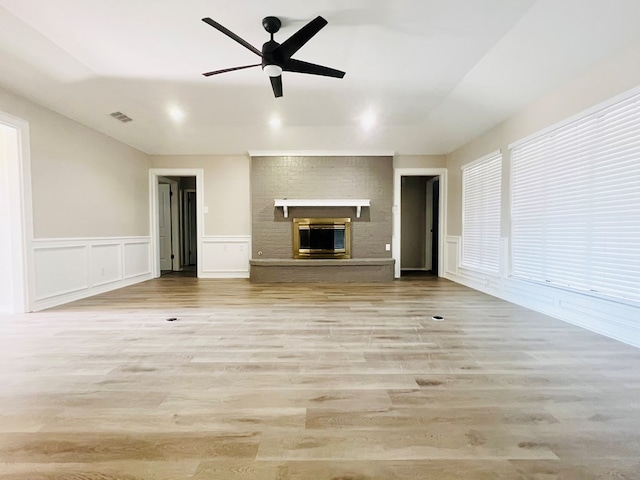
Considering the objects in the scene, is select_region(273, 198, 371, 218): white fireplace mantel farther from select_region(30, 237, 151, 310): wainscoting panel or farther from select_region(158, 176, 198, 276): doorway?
select_region(158, 176, 198, 276): doorway

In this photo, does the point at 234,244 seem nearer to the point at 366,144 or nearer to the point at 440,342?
the point at 366,144

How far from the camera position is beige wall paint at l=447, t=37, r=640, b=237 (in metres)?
2.45

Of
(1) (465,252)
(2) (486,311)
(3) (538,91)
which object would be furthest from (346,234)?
(3) (538,91)

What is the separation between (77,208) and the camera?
4.12 meters

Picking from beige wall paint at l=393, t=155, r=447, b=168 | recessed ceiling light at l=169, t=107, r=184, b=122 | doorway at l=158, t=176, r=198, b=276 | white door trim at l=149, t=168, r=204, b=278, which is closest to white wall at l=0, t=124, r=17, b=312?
recessed ceiling light at l=169, t=107, r=184, b=122

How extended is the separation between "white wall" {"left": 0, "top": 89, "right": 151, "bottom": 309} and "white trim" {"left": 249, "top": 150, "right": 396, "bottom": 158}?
233 cm

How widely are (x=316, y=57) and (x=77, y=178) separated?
3657mm

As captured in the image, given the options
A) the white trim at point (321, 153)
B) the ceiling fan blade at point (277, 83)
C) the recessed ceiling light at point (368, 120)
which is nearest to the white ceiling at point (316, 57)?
the recessed ceiling light at point (368, 120)

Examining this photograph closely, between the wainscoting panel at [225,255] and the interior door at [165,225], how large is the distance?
1803 mm

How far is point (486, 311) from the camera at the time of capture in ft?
11.2

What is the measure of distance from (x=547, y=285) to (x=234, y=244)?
503 cm

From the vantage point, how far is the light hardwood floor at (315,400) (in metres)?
1.18

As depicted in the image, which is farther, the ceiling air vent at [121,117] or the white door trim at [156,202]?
the white door trim at [156,202]

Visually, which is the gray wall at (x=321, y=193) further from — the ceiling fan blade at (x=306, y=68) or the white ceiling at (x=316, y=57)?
the ceiling fan blade at (x=306, y=68)
